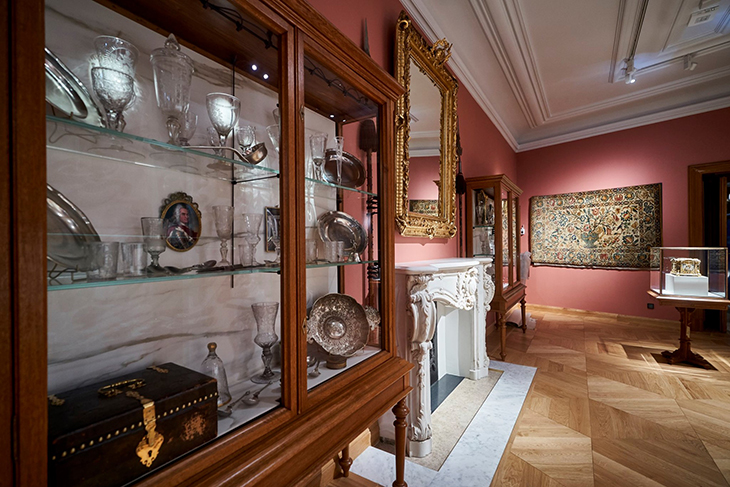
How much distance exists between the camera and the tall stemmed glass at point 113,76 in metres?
0.71

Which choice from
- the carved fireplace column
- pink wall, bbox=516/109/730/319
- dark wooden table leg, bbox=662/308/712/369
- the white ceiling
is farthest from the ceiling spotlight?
the carved fireplace column

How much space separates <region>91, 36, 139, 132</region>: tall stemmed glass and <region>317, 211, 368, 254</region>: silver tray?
2.28 feet

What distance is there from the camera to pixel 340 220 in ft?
4.50

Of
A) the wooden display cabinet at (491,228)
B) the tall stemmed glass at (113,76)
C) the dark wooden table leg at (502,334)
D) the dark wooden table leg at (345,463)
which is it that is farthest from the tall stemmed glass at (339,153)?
the dark wooden table leg at (502,334)

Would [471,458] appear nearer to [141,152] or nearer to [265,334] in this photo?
[265,334]

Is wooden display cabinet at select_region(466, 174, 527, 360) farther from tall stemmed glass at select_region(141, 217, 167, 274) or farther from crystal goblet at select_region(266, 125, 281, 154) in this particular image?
tall stemmed glass at select_region(141, 217, 167, 274)

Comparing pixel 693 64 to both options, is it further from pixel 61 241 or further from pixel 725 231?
pixel 61 241

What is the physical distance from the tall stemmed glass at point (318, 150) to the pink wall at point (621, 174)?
18.3 feet

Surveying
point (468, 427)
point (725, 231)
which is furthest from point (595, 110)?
point (468, 427)

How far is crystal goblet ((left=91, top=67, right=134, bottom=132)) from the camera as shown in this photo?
2.33 ft

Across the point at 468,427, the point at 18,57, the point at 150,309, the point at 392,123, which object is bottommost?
the point at 468,427

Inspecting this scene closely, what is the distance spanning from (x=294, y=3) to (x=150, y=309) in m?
0.93

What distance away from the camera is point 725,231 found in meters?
4.43

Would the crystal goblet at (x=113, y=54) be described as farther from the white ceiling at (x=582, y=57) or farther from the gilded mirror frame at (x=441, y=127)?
the white ceiling at (x=582, y=57)
